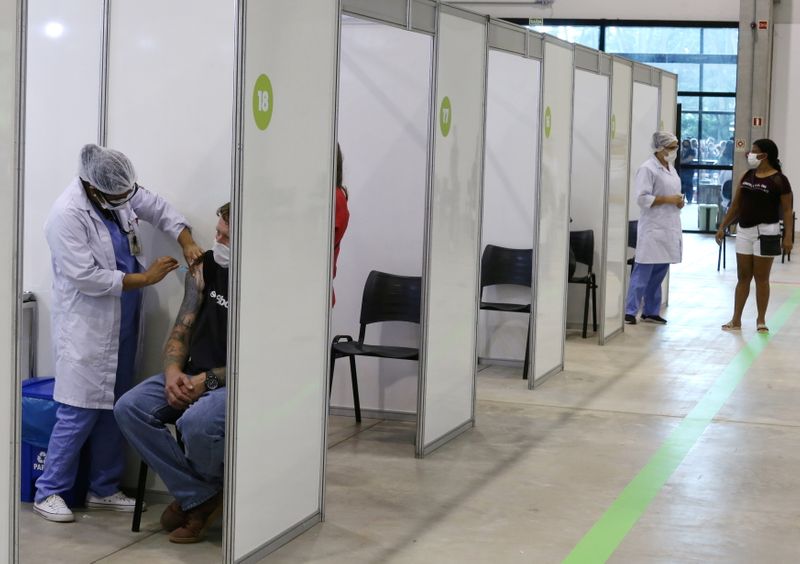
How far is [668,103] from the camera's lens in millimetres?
11320

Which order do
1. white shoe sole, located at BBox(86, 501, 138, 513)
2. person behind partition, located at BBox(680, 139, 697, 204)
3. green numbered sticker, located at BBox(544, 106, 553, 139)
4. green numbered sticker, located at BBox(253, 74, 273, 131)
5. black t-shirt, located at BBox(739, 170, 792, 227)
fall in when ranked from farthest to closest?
person behind partition, located at BBox(680, 139, 697, 204) → black t-shirt, located at BBox(739, 170, 792, 227) → green numbered sticker, located at BBox(544, 106, 553, 139) → white shoe sole, located at BBox(86, 501, 138, 513) → green numbered sticker, located at BBox(253, 74, 273, 131)

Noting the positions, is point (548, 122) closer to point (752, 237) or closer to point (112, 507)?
point (752, 237)

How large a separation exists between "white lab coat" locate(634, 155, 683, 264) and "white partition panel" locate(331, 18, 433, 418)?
13.1 feet

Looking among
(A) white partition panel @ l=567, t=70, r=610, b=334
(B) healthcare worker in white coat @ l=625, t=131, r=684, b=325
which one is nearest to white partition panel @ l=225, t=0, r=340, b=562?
(A) white partition panel @ l=567, t=70, r=610, b=334

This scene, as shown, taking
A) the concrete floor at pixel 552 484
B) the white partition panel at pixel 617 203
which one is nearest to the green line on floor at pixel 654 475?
the concrete floor at pixel 552 484

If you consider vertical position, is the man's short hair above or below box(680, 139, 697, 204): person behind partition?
below

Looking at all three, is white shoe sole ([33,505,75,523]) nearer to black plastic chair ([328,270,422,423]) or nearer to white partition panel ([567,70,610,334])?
black plastic chair ([328,270,422,423])

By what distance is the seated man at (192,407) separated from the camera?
13.9 ft

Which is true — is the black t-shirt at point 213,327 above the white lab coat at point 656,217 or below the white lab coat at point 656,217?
below

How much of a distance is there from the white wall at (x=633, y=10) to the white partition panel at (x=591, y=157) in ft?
35.6

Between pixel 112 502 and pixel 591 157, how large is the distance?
5619mm

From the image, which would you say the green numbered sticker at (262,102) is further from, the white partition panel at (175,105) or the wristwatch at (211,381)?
the wristwatch at (211,381)

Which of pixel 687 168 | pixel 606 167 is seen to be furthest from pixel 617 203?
pixel 687 168

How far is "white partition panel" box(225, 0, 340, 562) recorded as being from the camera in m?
3.87
